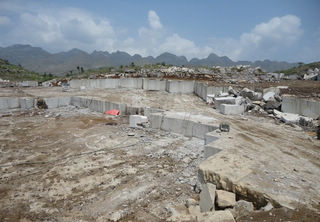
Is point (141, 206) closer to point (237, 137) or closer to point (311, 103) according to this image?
point (237, 137)

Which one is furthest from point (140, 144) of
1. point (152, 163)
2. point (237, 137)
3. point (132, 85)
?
point (132, 85)

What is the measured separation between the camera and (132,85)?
2197 cm

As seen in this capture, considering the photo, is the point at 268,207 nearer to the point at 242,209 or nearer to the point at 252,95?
the point at 242,209

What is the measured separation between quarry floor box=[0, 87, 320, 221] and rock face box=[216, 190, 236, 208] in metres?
0.57

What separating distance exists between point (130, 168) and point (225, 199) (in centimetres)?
338

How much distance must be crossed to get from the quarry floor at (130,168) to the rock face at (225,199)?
571 mm

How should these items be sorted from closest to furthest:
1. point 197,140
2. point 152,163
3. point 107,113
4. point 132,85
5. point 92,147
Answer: point 152,163 → point 92,147 → point 197,140 → point 107,113 → point 132,85

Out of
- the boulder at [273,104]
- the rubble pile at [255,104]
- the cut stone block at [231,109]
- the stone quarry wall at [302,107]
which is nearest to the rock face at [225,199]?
the rubble pile at [255,104]

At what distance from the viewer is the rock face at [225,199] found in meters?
3.77

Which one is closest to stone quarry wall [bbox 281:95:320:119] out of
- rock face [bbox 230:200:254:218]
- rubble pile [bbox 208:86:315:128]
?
rubble pile [bbox 208:86:315:128]

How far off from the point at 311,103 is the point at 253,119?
2995 mm

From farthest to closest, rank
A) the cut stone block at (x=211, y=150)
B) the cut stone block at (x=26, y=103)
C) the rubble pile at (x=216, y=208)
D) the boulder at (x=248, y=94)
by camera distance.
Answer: the cut stone block at (x=26, y=103), the boulder at (x=248, y=94), the cut stone block at (x=211, y=150), the rubble pile at (x=216, y=208)

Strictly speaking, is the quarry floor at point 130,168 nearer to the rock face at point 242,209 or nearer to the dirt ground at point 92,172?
the dirt ground at point 92,172

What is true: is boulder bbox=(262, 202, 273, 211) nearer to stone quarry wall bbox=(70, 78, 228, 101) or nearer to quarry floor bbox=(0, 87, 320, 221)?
quarry floor bbox=(0, 87, 320, 221)
